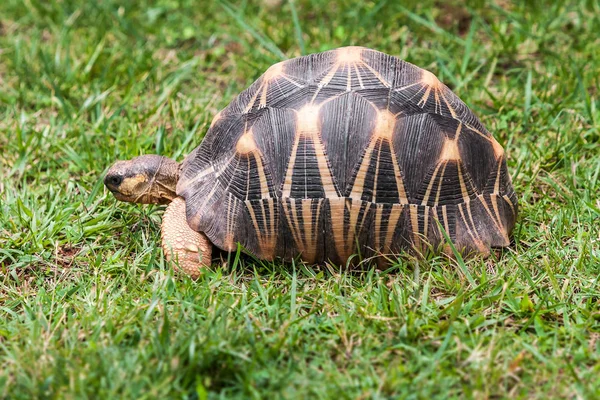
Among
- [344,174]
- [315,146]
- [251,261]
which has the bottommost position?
[251,261]

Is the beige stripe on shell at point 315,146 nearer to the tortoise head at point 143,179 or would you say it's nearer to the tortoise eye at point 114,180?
the tortoise head at point 143,179

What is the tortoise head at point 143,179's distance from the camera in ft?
11.5

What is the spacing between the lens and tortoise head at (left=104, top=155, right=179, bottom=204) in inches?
138

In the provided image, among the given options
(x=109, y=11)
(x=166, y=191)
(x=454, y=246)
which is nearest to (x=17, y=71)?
(x=109, y=11)

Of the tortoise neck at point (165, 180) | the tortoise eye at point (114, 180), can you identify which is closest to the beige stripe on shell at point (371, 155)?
the tortoise neck at point (165, 180)

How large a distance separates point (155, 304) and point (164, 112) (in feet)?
6.32

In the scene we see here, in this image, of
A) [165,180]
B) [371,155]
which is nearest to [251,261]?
[165,180]

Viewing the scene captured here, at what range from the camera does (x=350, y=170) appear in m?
3.09

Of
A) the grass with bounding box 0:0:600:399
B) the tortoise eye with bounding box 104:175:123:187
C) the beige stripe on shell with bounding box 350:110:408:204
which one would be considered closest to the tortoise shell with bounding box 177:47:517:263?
the beige stripe on shell with bounding box 350:110:408:204

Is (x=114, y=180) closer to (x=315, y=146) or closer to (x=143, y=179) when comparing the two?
(x=143, y=179)

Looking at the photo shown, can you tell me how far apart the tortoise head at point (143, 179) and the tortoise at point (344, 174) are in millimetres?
229

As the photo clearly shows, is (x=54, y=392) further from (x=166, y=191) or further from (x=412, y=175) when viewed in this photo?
(x=412, y=175)

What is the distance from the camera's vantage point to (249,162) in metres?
3.20

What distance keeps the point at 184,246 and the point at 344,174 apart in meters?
0.81
